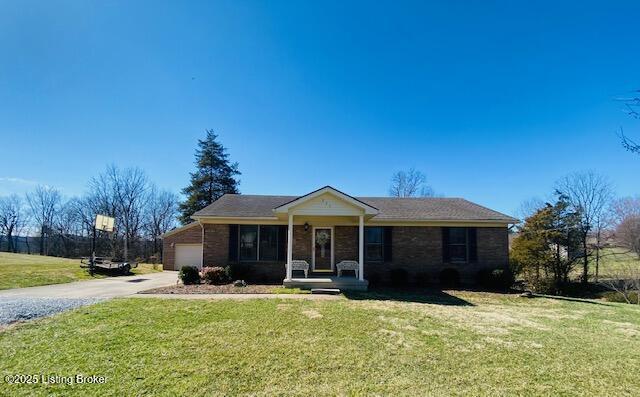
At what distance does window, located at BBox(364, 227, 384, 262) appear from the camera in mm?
15547

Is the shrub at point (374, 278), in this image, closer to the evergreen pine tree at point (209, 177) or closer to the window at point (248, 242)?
the window at point (248, 242)

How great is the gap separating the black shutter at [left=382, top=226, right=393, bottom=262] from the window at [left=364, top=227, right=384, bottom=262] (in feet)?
0.49

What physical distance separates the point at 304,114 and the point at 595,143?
13.2m

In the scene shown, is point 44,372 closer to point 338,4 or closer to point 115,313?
point 115,313

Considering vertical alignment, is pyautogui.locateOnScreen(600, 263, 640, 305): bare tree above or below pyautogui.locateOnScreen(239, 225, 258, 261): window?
below

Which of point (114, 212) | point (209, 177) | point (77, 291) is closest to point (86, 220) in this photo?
point (114, 212)

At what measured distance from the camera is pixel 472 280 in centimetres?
1542

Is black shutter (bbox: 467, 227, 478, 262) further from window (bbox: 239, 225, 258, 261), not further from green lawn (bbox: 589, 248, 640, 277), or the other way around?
window (bbox: 239, 225, 258, 261)

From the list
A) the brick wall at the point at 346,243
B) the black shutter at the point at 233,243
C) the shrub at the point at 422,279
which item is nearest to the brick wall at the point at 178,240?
the black shutter at the point at 233,243

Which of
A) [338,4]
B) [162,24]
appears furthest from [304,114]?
[162,24]

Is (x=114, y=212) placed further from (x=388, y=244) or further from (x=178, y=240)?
(x=388, y=244)

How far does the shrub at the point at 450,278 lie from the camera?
14.8 metres

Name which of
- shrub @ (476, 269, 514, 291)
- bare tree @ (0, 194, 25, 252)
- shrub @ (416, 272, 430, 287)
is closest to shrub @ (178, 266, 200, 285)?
shrub @ (416, 272, 430, 287)

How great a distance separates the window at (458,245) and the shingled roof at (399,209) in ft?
2.40
